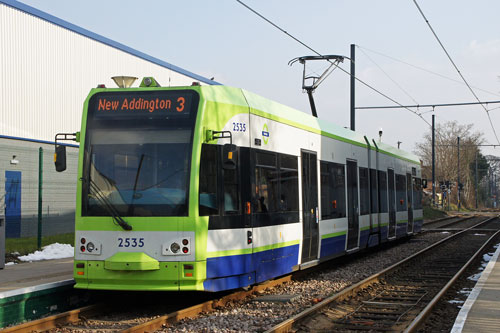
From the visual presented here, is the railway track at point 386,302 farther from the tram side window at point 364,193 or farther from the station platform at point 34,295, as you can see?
the station platform at point 34,295

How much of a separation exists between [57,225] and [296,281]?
9.93 metres

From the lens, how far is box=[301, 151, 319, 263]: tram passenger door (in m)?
12.9

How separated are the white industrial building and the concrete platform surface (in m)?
3.85

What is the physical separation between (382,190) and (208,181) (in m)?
11.3

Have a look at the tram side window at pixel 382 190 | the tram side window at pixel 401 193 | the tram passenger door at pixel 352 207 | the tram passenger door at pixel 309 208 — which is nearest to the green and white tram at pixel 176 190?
the tram passenger door at pixel 309 208

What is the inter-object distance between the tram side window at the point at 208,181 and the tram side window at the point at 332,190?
474 centimetres

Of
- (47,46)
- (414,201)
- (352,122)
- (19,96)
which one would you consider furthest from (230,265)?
(352,122)

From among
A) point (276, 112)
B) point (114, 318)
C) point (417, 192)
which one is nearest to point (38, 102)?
point (276, 112)

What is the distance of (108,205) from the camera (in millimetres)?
9633

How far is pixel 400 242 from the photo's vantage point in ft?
79.8

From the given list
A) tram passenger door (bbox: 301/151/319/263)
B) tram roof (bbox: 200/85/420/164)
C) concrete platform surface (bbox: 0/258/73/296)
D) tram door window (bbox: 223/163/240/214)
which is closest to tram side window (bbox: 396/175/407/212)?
tram roof (bbox: 200/85/420/164)

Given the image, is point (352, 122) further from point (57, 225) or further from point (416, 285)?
point (416, 285)

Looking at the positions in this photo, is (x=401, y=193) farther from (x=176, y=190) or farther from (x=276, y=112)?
(x=176, y=190)

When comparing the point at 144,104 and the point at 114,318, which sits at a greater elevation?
the point at 144,104
